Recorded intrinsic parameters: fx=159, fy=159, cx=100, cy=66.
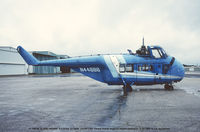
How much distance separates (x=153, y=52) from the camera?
1362 cm

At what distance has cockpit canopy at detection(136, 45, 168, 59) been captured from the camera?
44.3 ft

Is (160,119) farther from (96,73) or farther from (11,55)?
(11,55)

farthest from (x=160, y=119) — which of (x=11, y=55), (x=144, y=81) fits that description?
(x=11, y=55)

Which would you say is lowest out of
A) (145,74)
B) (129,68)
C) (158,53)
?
(145,74)

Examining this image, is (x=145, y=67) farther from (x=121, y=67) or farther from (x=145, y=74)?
(x=121, y=67)

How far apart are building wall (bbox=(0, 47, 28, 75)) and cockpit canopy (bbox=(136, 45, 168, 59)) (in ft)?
174

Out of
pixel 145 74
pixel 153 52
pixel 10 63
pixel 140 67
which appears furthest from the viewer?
pixel 10 63

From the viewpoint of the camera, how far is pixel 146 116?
20.2 feet

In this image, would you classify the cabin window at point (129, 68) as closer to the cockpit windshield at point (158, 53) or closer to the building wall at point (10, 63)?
the cockpit windshield at point (158, 53)

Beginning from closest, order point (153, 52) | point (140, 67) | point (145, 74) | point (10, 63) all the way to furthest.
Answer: point (145, 74) → point (140, 67) → point (153, 52) → point (10, 63)

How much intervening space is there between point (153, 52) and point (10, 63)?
56661 millimetres

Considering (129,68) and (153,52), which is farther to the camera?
(153,52)

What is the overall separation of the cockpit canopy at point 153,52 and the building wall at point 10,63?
53.1 metres

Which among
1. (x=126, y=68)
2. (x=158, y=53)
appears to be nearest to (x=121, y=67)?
(x=126, y=68)
